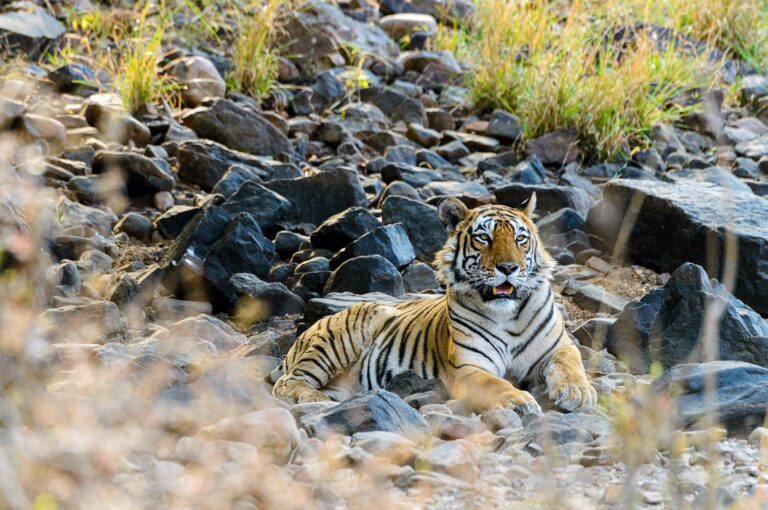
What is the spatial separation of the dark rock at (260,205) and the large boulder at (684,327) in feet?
11.2

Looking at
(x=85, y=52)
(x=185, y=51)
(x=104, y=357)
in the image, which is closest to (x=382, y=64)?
(x=185, y=51)

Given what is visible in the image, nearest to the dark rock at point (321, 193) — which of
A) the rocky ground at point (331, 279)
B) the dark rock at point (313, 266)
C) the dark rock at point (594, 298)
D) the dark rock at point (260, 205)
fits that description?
the rocky ground at point (331, 279)

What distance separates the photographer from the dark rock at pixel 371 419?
500cm

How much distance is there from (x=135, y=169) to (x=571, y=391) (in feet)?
17.9

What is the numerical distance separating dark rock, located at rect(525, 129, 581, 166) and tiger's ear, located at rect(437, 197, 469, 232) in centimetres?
515

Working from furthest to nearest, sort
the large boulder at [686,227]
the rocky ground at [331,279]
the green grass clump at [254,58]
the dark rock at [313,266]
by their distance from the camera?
the green grass clump at [254,58]
the dark rock at [313,266]
the large boulder at [686,227]
the rocky ground at [331,279]

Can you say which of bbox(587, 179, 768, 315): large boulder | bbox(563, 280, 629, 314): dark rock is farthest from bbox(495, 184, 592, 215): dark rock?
bbox(563, 280, 629, 314): dark rock

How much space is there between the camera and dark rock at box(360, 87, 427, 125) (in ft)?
42.7

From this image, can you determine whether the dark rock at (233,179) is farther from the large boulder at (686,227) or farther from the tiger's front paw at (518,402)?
the tiger's front paw at (518,402)

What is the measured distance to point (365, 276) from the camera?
8273 mm

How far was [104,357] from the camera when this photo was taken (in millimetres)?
6074

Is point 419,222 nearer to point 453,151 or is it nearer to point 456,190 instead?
point 456,190

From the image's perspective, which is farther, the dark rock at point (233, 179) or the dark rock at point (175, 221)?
the dark rock at point (233, 179)

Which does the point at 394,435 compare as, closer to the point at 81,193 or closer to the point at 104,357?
the point at 104,357
